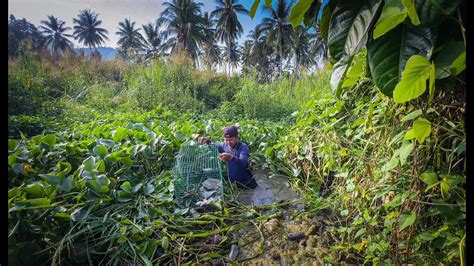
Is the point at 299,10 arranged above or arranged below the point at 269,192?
above

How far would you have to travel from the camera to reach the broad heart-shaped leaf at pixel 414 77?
0.64 m

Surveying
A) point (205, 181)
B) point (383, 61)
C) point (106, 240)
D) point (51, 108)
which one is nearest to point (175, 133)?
point (205, 181)

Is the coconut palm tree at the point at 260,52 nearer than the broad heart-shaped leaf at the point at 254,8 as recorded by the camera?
No

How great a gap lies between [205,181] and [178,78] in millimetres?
5574

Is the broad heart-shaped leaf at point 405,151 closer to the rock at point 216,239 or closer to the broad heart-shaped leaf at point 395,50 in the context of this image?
the broad heart-shaped leaf at point 395,50

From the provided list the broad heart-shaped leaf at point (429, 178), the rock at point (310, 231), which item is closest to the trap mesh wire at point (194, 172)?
the rock at point (310, 231)

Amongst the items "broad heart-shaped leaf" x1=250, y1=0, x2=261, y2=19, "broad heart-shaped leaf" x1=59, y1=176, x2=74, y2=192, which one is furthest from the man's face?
"broad heart-shaped leaf" x1=250, y1=0, x2=261, y2=19

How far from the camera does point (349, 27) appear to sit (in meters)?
0.78

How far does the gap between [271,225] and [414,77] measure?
1.35 metres

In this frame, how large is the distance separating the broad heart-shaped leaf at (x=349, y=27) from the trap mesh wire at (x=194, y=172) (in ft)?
4.75

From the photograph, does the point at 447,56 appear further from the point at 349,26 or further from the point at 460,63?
the point at 349,26

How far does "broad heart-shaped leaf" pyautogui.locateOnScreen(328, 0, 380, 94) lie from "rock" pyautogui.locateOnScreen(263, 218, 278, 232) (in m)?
1.24

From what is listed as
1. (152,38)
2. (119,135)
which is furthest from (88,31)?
(119,135)
